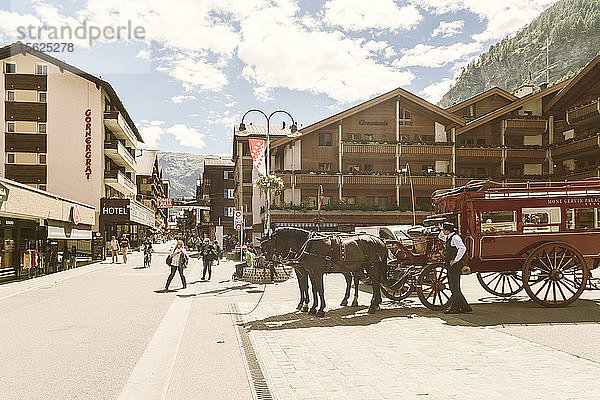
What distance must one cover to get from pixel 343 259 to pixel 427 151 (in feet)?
125

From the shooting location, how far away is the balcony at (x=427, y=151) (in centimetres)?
4925

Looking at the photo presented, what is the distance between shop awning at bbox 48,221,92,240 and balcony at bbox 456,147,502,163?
1314 inches

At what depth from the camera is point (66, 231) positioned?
104 feet

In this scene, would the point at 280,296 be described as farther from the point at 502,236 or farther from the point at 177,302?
the point at 502,236

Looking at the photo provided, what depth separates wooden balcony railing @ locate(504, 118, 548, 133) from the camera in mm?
49781

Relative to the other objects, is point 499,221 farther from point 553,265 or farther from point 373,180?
point 373,180

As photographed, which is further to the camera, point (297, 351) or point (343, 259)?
point (343, 259)

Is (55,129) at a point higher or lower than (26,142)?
higher

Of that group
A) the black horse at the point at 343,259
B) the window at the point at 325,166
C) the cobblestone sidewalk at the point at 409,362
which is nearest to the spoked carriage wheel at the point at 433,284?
the black horse at the point at 343,259

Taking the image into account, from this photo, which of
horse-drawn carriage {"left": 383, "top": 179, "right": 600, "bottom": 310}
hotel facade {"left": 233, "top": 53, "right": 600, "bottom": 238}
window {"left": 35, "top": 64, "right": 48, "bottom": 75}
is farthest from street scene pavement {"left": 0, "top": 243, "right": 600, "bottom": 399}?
window {"left": 35, "top": 64, "right": 48, "bottom": 75}

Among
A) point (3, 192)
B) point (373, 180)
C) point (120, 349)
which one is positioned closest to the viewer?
point (120, 349)

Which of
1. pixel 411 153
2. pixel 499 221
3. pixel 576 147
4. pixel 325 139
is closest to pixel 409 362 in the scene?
pixel 499 221

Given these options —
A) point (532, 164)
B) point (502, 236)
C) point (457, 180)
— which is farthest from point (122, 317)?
point (532, 164)

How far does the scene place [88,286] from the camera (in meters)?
22.4
